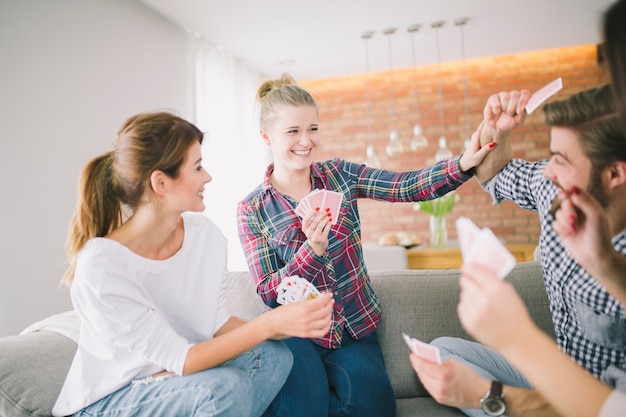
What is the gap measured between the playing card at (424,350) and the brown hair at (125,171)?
2.77ft

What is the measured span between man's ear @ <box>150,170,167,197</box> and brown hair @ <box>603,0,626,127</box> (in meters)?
1.15

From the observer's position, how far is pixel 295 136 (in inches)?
83.7

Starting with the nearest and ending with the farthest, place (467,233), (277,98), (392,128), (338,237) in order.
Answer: (467,233), (338,237), (277,98), (392,128)

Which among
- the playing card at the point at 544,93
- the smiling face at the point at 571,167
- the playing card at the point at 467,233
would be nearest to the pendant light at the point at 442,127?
the playing card at the point at 544,93

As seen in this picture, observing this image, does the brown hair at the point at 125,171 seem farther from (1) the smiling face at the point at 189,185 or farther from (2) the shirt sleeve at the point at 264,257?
(2) the shirt sleeve at the point at 264,257

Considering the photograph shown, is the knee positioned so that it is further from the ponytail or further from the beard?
the beard

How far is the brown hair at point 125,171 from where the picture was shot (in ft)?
5.19

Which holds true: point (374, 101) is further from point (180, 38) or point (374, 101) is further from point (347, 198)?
point (347, 198)

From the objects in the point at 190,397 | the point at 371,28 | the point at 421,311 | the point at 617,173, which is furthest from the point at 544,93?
the point at 371,28

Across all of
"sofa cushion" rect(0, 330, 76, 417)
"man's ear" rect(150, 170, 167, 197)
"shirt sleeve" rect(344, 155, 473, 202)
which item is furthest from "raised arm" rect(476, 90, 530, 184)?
"sofa cushion" rect(0, 330, 76, 417)

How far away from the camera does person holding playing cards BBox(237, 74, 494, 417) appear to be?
5.85 ft

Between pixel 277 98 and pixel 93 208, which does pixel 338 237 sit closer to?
pixel 277 98

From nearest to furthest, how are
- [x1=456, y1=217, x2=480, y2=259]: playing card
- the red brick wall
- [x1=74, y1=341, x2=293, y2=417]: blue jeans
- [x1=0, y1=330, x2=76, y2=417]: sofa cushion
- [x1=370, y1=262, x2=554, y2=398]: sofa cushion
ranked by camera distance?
[x1=456, y1=217, x2=480, y2=259]: playing card < [x1=74, y1=341, x2=293, y2=417]: blue jeans < [x1=0, y1=330, x2=76, y2=417]: sofa cushion < [x1=370, y1=262, x2=554, y2=398]: sofa cushion < the red brick wall

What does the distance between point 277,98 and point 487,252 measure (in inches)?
55.7
